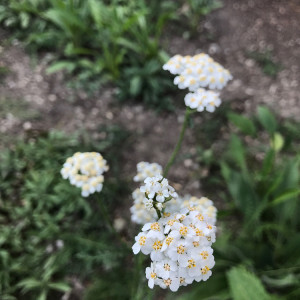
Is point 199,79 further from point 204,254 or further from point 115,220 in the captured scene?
point 115,220

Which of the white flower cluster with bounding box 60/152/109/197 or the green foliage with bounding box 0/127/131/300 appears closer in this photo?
the white flower cluster with bounding box 60/152/109/197

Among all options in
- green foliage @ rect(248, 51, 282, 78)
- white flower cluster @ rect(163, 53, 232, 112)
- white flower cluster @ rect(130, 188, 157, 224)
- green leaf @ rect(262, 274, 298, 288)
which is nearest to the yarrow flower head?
white flower cluster @ rect(163, 53, 232, 112)

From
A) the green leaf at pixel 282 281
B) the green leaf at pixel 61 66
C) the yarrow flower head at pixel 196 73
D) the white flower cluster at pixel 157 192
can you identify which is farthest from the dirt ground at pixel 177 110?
the white flower cluster at pixel 157 192

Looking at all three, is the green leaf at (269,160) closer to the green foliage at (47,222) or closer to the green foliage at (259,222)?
the green foliage at (259,222)

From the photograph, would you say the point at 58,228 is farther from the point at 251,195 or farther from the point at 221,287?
the point at 251,195

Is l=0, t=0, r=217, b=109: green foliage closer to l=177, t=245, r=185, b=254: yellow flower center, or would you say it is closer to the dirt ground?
the dirt ground
